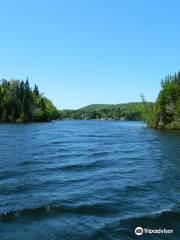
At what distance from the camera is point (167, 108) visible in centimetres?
10138

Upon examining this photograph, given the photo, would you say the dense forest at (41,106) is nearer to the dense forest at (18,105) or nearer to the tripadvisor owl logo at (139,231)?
the dense forest at (18,105)

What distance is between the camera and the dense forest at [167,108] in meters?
99.3

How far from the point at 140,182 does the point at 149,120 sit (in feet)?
287

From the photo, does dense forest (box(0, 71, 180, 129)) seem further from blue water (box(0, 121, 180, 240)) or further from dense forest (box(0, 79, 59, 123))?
blue water (box(0, 121, 180, 240))

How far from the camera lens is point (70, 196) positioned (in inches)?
763

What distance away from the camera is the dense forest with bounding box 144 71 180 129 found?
9931 centimetres

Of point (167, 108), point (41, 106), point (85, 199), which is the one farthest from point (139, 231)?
point (41, 106)

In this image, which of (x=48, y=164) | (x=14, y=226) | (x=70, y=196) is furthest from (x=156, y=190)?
(x=48, y=164)

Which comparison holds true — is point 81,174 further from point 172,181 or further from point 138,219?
point 138,219

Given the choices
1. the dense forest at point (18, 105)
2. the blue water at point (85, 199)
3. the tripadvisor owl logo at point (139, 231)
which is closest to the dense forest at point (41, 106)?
the dense forest at point (18, 105)

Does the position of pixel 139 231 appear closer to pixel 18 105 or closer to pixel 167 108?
pixel 167 108

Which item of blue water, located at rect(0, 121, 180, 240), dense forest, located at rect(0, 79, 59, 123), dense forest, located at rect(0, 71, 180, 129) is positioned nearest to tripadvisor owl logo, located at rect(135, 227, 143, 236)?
blue water, located at rect(0, 121, 180, 240)

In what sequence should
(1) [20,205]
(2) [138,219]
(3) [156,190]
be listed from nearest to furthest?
1. (2) [138,219]
2. (1) [20,205]
3. (3) [156,190]

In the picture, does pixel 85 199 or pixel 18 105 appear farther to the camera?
pixel 18 105
